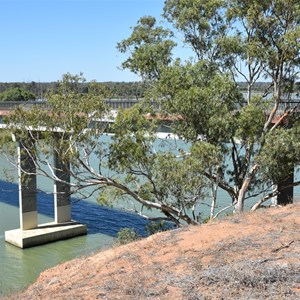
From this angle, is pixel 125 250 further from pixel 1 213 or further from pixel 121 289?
pixel 1 213

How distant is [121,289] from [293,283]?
243 cm

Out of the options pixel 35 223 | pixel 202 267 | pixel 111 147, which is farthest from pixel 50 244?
pixel 202 267

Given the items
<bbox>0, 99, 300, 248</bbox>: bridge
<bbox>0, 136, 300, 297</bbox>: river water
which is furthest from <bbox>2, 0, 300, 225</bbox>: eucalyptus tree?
<bbox>0, 99, 300, 248</bbox>: bridge

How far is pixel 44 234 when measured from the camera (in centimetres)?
2370

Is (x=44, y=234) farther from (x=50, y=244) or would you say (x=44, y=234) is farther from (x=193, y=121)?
(x=193, y=121)

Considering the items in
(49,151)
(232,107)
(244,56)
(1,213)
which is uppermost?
(244,56)

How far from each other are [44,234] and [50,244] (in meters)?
0.59

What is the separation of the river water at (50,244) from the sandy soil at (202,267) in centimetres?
680

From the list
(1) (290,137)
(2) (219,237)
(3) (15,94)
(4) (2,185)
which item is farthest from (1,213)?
(3) (15,94)

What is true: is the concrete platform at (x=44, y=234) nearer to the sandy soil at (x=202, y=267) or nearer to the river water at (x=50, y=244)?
the river water at (x=50, y=244)

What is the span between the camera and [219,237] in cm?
901

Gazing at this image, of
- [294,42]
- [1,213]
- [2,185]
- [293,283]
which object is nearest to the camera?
[293,283]

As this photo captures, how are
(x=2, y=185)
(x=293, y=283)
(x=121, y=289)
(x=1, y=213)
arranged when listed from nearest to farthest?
(x=293, y=283), (x=121, y=289), (x=1, y=213), (x=2, y=185)

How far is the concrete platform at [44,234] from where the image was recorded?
75.8ft
